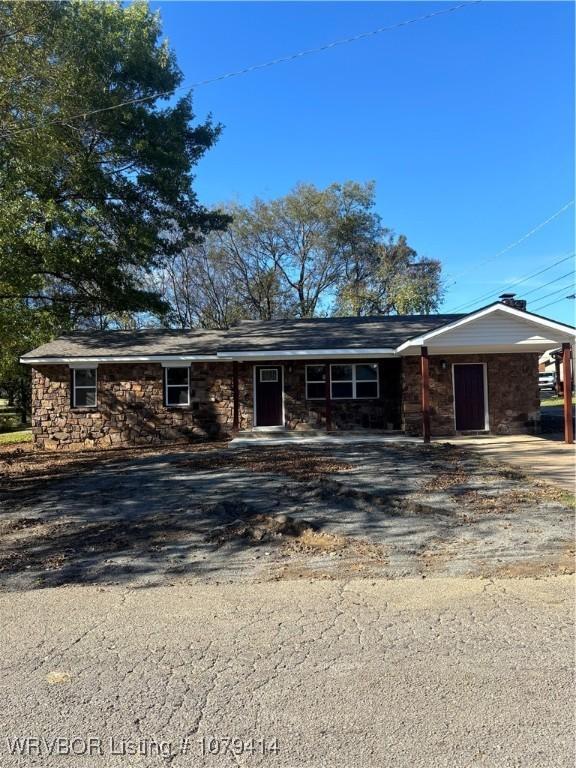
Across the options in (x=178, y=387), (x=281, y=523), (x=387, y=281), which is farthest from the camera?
(x=387, y=281)

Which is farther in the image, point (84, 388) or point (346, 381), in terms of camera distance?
point (84, 388)

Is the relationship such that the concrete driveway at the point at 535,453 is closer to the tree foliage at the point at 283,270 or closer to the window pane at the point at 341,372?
the window pane at the point at 341,372

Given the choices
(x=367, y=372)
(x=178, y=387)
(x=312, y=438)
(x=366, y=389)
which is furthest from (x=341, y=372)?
(x=178, y=387)

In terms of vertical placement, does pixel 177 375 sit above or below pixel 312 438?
above

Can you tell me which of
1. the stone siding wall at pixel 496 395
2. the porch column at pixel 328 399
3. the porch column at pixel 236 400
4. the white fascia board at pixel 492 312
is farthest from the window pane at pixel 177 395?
the white fascia board at pixel 492 312

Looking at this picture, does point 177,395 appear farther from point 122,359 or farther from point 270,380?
A: point 270,380

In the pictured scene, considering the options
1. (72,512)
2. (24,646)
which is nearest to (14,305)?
(72,512)

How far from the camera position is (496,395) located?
16.2 meters

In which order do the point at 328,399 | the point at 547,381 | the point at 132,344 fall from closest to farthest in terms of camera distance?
the point at 328,399
the point at 132,344
the point at 547,381

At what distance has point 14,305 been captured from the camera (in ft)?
59.5

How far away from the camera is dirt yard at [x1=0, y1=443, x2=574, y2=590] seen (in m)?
5.33

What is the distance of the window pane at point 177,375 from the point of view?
1788 cm

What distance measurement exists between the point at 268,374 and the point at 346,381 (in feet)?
7.98

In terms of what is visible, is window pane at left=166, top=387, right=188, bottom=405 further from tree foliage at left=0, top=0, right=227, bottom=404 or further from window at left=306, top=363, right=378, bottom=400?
window at left=306, top=363, right=378, bottom=400
